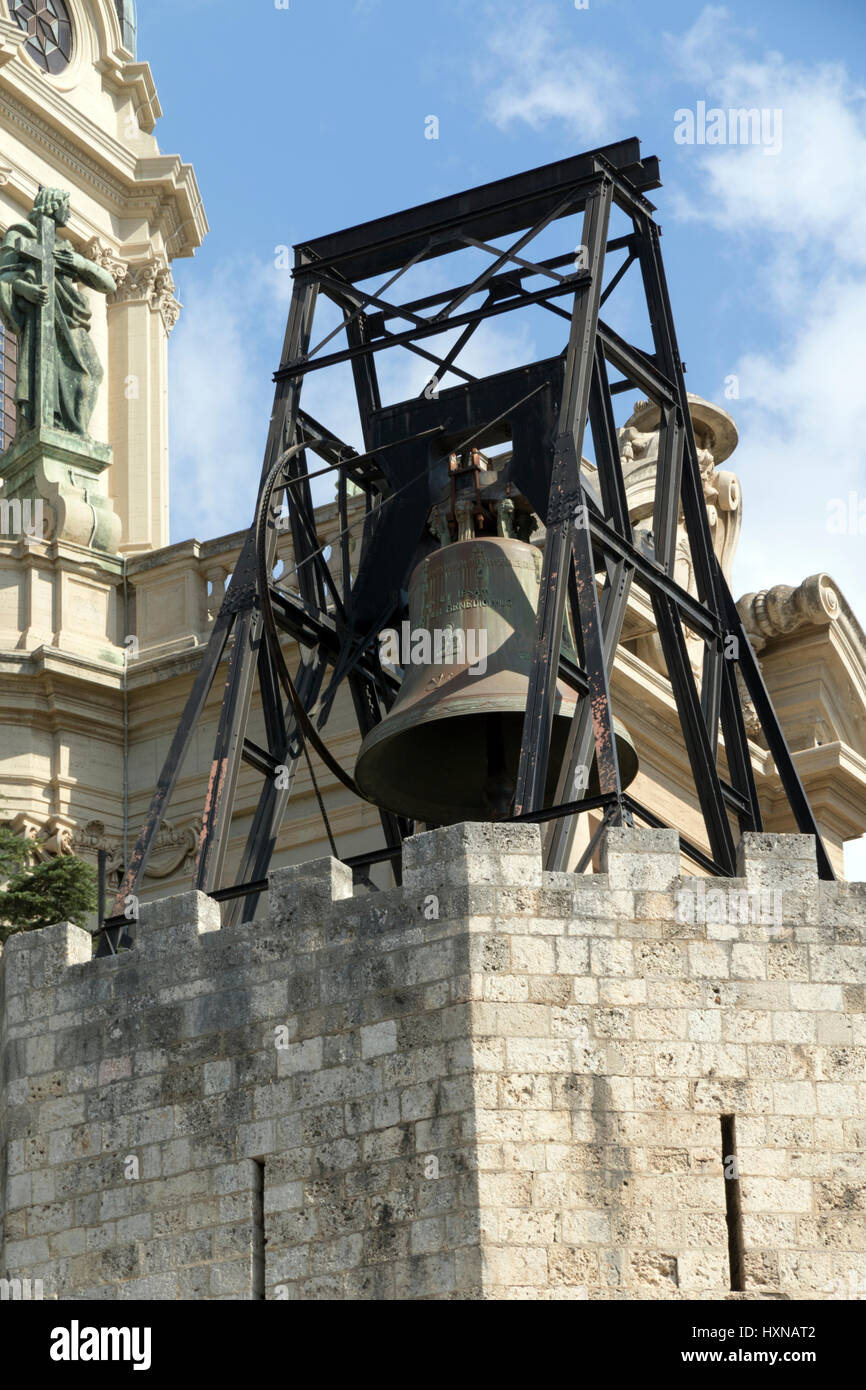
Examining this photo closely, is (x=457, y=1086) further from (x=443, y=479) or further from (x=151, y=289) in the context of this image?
(x=151, y=289)

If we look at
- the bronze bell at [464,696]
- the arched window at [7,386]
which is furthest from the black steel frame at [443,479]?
the arched window at [7,386]

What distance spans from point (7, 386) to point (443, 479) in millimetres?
18940

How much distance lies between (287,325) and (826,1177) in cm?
865

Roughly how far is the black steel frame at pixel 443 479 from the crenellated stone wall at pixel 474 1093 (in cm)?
174

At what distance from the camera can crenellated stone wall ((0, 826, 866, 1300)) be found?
18.9 metres

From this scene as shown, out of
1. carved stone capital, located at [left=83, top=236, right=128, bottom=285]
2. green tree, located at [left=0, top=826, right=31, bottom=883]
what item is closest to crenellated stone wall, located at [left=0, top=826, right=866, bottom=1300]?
green tree, located at [left=0, top=826, right=31, bottom=883]

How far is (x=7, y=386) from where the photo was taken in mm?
42344

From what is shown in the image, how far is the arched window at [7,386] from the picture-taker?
42.2 metres

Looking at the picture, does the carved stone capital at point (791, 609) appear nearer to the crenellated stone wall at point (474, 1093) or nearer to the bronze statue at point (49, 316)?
the bronze statue at point (49, 316)

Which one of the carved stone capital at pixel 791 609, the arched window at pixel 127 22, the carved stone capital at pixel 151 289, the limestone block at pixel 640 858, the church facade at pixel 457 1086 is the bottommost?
the church facade at pixel 457 1086

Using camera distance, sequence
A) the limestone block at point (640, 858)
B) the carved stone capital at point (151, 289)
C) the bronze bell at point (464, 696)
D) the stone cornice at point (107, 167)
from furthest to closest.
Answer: the carved stone capital at point (151, 289), the stone cornice at point (107, 167), the bronze bell at point (464, 696), the limestone block at point (640, 858)

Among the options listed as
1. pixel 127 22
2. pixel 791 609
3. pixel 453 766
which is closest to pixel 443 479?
pixel 453 766
